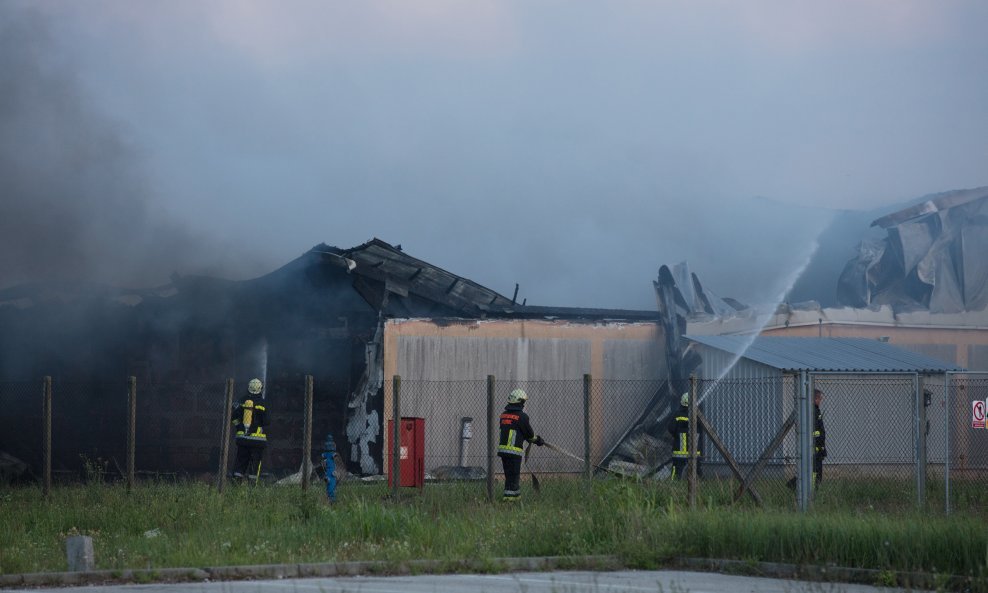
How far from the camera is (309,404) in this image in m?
14.3

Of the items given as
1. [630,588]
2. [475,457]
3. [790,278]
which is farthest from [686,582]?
[790,278]

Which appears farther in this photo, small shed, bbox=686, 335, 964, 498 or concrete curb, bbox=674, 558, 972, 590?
small shed, bbox=686, 335, 964, 498

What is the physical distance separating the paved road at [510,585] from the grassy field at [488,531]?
1.59 feet

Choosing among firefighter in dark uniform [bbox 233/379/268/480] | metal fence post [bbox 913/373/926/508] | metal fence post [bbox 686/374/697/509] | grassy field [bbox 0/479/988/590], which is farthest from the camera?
firefighter in dark uniform [bbox 233/379/268/480]

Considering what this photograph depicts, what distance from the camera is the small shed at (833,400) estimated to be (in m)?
18.2

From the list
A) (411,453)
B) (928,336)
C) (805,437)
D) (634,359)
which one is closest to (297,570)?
(805,437)

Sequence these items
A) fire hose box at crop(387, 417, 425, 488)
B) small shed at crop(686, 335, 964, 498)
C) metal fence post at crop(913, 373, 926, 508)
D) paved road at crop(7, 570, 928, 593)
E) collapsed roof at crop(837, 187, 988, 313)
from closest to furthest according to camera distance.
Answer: paved road at crop(7, 570, 928, 593), metal fence post at crop(913, 373, 926, 508), fire hose box at crop(387, 417, 425, 488), small shed at crop(686, 335, 964, 498), collapsed roof at crop(837, 187, 988, 313)

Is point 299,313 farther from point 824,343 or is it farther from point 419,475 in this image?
point 824,343

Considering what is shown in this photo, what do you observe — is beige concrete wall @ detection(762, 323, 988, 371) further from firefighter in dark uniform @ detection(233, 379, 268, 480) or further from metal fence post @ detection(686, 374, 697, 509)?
firefighter in dark uniform @ detection(233, 379, 268, 480)

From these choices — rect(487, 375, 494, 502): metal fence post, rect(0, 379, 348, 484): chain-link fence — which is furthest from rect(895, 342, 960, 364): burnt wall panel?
rect(487, 375, 494, 502): metal fence post

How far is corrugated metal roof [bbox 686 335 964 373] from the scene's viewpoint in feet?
59.9

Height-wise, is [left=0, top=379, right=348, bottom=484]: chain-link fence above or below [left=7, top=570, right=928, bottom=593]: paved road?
above

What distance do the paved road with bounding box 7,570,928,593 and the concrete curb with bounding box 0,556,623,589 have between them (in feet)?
0.60

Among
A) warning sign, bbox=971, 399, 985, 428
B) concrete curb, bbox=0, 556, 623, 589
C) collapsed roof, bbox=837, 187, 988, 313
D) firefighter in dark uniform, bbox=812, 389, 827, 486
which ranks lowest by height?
concrete curb, bbox=0, 556, 623, 589
